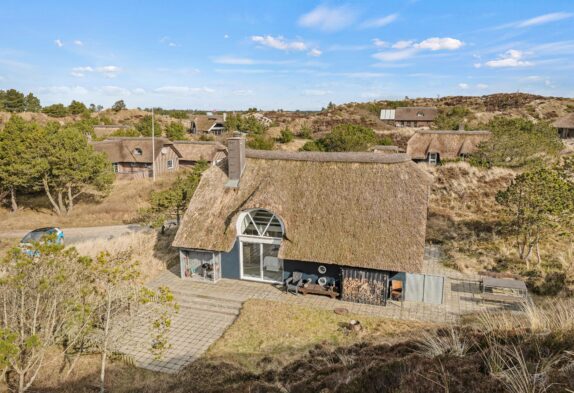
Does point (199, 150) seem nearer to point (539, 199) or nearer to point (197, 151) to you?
point (197, 151)

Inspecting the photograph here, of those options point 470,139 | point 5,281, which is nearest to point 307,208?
point 5,281

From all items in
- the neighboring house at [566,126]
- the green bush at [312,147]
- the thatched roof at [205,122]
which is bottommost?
the green bush at [312,147]

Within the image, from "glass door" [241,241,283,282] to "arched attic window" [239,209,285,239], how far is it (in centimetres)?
51

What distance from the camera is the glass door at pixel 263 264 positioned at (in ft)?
54.2

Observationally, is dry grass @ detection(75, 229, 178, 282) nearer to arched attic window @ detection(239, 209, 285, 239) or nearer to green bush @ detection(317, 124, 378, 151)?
arched attic window @ detection(239, 209, 285, 239)

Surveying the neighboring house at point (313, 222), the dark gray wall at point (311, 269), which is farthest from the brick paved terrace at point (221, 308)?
the dark gray wall at point (311, 269)

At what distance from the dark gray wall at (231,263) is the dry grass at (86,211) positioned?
14305 mm

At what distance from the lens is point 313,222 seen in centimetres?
1554

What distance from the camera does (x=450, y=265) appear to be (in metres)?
18.3

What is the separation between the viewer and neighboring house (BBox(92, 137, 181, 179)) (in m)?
40.6

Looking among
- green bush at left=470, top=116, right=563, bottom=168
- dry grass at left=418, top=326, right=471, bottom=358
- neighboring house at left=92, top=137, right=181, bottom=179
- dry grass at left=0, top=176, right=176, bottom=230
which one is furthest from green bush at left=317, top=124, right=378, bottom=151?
dry grass at left=418, top=326, right=471, bottom=358

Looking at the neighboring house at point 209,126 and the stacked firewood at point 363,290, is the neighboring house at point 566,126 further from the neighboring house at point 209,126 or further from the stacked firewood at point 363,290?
the stacked firewood at point 363,290

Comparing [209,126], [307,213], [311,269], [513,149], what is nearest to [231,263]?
[311,269]

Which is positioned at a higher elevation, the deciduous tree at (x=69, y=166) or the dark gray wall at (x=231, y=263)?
the deciduous tree at (x=69, y=166)
